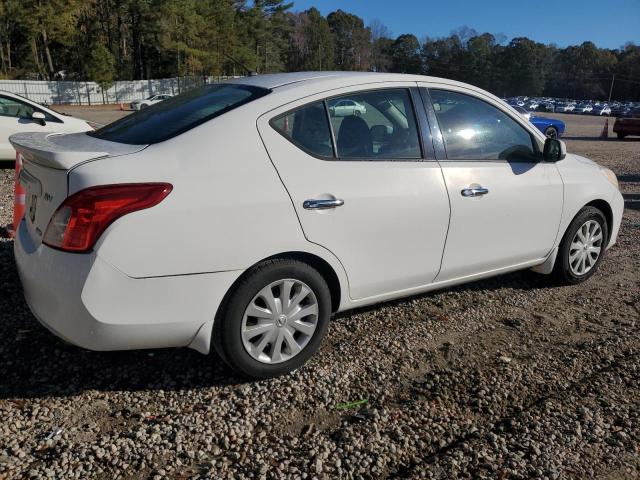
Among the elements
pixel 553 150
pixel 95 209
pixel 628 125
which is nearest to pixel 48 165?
pixel 95 209

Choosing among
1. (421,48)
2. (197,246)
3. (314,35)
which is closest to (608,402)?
(197,246)

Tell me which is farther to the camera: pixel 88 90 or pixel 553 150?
pixel 88 90

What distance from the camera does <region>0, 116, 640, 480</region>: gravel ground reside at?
2.45 m

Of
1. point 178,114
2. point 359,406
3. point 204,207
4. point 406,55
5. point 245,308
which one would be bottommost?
point 359,406

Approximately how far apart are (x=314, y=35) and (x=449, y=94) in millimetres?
104687

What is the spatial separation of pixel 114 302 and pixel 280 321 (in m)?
0.87

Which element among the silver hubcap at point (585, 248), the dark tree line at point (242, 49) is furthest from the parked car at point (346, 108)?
the dark tree line at point (242, 49)

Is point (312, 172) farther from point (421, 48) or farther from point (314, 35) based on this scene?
point (421, 48)

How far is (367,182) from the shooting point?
126 inches

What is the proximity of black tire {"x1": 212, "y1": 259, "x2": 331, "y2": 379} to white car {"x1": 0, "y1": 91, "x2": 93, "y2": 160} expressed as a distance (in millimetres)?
Result: 8253

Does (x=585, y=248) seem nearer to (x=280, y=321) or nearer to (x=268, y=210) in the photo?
(x=280, y=321)

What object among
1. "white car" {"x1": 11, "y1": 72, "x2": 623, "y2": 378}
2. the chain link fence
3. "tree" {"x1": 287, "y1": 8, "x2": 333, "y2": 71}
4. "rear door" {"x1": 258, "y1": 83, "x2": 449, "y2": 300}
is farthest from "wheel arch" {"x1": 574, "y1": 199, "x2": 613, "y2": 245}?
"tree" {"x1": 287, "y1": 8, "x2": 333, "y2": 71}

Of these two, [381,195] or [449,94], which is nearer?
[381,195]

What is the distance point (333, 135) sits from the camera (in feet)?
10.5
